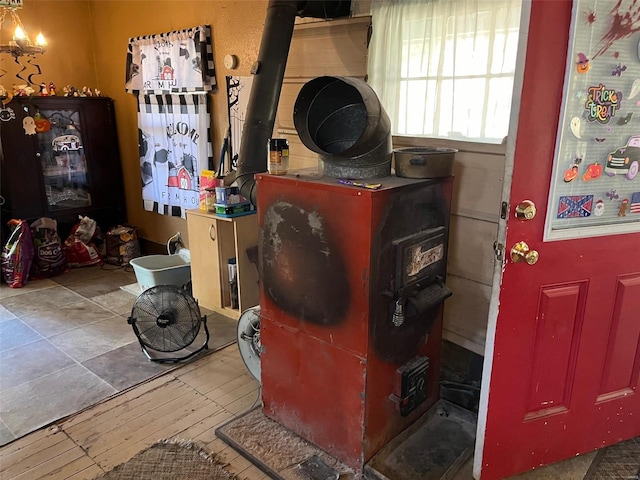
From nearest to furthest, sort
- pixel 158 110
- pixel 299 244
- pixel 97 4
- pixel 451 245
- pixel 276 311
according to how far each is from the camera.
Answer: pixel 299 244
pixel 276 311
pixel 451 245
pixel 158 110
pixel 97 4

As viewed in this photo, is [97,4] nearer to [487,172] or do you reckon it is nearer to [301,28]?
[301,28]

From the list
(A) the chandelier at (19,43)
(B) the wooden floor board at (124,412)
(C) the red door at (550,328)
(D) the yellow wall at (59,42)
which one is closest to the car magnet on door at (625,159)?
(C) the red door at (550,328)

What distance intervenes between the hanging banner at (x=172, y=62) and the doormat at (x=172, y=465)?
2525mm

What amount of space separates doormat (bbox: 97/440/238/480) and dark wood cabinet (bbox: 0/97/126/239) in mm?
3034

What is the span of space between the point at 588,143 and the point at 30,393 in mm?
2744

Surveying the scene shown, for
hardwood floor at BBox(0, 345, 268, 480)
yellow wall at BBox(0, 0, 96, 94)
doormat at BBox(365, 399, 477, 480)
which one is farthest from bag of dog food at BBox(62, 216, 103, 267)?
doormat at BBox(365, 399, 477, 480)

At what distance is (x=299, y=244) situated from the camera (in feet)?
5.95

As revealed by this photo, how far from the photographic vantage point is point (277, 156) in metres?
1.88

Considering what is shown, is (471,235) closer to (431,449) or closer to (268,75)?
(431,449)

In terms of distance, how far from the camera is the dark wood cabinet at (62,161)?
4.01 meters

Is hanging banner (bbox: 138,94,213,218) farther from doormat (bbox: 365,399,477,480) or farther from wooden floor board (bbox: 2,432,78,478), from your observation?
doormat (bbox: 365,399,477,480)

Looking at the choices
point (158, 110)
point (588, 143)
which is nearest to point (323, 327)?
point (588, 143)

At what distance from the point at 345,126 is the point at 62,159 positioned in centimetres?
343

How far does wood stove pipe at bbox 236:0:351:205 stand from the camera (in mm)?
2375
